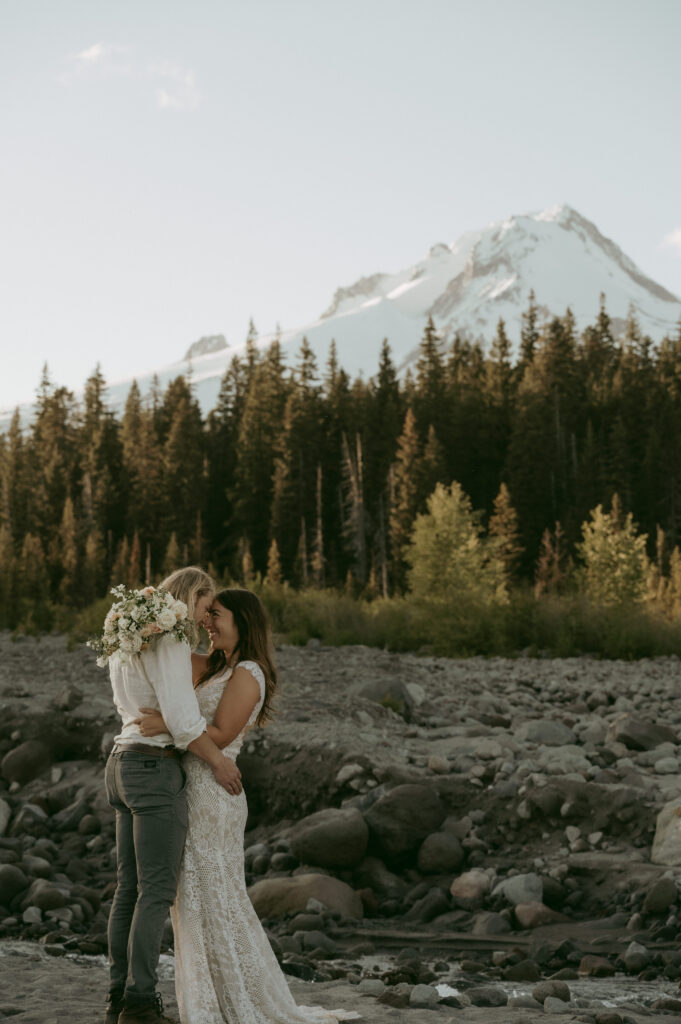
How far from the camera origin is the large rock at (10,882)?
26.3 ft

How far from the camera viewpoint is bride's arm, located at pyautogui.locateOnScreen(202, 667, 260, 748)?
4.45m

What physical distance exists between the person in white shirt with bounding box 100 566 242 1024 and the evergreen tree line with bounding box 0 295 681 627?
42877 millimetres

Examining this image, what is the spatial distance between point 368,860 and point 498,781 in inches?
65.5

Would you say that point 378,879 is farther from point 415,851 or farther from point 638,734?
point 638,734

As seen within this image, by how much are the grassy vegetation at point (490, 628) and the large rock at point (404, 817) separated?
1251cm

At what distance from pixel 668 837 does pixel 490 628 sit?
1476 centimetres

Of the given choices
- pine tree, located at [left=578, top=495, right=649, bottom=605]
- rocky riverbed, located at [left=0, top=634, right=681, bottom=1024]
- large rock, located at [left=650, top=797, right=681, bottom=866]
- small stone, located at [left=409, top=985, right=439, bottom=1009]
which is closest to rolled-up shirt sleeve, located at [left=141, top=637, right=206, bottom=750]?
rocky riverbed, located at [left=0, top=634, right=681, bottom=1024]

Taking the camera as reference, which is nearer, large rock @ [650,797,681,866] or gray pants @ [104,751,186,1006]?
gray pants @ [104,751,186,1006]

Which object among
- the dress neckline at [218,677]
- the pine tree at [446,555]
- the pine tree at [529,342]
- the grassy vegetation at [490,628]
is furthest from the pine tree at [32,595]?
the pine tree at [529,342]

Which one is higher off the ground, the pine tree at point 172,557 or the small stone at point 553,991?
the pine tree at point 172,557

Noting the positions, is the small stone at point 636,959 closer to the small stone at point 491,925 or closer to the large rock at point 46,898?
the small stone at point 491,925

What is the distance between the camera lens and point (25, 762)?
37.7 feet

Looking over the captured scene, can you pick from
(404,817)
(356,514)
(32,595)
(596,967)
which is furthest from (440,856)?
(356,514)

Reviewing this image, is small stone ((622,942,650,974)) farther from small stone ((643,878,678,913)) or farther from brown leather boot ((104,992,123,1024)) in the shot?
brown leather boot ((104,992,123,1024))
